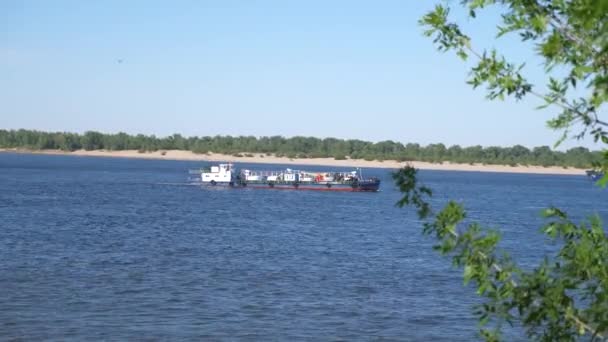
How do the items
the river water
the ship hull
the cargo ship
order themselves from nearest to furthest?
1. the river water
2. the ship hull
3. the cargo ship

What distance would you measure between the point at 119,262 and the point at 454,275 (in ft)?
41.8

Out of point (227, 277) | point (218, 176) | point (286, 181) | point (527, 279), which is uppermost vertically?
point (527, 279)

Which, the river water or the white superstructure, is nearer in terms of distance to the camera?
the river water

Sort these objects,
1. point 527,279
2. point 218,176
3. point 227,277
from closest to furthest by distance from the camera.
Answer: point 527,279 < point 227,277 < point 218,176

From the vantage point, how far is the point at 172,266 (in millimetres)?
34781

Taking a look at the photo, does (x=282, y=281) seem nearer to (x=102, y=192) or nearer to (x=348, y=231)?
(x=348, y=231)

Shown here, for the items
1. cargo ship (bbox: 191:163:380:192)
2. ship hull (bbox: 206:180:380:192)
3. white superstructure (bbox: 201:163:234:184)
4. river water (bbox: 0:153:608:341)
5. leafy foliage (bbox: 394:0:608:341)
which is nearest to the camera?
leafy foliage (bbox: 394:0:608:341)

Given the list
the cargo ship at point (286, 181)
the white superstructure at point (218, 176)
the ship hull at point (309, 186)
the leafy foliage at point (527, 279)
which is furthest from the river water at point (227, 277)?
the white superstructure at point (218, 176)

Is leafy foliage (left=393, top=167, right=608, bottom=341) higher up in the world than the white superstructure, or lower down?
higher up

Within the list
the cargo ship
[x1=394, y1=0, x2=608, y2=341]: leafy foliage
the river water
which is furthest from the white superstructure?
[x1=394, y1=0, x2=608, y2=341]: leafy foliage

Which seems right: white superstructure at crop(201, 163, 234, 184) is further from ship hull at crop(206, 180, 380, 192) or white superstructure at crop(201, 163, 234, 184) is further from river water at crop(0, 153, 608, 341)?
river water at crop(0, 153, 608, 341)

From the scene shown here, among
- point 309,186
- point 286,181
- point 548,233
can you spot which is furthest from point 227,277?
point 309,186

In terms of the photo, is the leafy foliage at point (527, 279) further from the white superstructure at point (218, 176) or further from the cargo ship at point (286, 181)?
the white superstructure at point (218, 176)

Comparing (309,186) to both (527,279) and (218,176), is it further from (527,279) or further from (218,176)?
(527,279)
